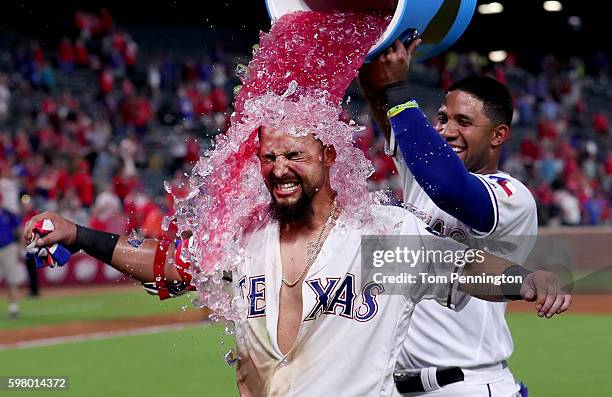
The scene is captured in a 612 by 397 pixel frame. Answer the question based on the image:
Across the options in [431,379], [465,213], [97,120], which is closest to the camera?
[465,213]

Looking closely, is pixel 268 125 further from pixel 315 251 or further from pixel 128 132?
pixel 128 132

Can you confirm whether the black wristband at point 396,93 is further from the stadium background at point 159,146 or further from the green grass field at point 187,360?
the green grass field at point 187,360

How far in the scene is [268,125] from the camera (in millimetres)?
3285

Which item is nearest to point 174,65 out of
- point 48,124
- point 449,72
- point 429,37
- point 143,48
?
point 143,48

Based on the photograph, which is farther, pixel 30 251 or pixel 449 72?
pixel 449 72

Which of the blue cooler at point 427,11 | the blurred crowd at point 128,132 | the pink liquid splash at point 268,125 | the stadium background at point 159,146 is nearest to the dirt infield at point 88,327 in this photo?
the stadium background at point 159,146

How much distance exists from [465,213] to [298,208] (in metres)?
0.60

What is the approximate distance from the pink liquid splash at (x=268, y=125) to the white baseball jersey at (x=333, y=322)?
2.9 inches

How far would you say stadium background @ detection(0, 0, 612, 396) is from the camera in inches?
415

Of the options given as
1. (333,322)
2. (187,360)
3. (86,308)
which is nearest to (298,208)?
(333,322)

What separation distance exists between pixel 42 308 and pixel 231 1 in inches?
217

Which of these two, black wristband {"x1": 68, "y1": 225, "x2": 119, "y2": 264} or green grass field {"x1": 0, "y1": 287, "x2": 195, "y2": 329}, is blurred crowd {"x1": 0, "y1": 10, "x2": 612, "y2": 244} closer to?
green grass field {"x1": 0, "y1": 287, "x2": 195, "y2": 329}

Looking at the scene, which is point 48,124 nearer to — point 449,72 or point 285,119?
point 449,72

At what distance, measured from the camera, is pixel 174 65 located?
79.9ft
